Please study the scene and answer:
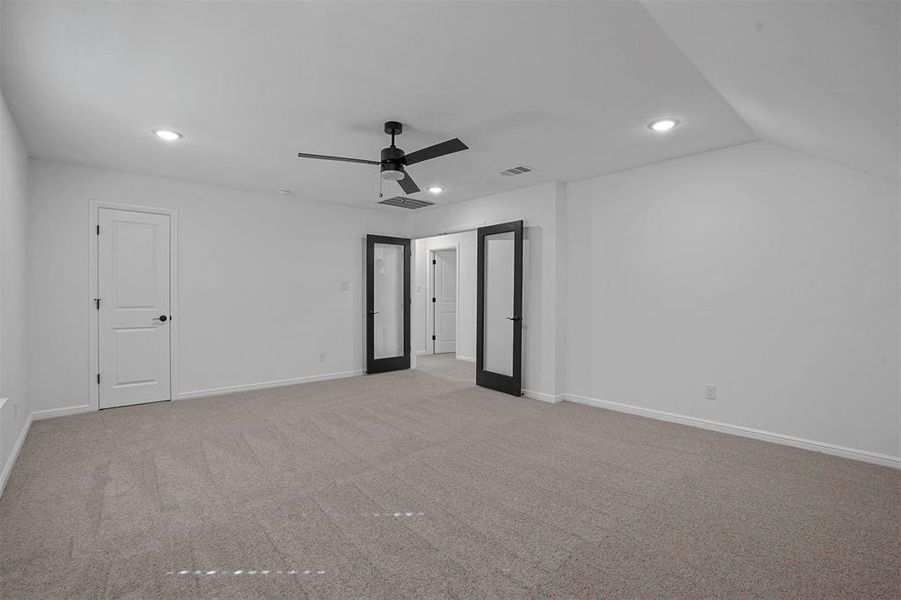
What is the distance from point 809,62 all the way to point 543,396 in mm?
3868

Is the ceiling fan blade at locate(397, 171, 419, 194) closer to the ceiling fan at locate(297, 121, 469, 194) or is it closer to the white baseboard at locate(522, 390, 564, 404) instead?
the ceiling fan at locate(297, 121, 469, 194)

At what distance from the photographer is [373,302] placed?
657 centimetres

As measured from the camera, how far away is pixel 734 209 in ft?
12.5

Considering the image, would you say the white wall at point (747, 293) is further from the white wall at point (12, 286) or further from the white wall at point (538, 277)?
the white wall at point (12, 286)

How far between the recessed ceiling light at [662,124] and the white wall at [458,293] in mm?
4603

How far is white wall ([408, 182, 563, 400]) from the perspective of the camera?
4969 millimetres

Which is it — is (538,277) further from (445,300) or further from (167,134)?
(445,300)

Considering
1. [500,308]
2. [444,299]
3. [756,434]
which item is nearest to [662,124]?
[756,434]

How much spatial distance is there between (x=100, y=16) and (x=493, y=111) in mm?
2167

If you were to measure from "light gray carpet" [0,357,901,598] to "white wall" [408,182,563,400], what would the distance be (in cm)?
114

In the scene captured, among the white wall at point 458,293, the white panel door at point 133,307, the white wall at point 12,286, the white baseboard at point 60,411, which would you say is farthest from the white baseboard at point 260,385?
the white wall at point 458,293

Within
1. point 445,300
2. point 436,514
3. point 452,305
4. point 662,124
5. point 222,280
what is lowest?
point 436,514

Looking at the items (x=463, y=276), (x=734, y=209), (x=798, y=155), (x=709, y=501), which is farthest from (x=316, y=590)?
(x=463, y=276)

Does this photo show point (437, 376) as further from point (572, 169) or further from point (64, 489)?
point (64, 489)
